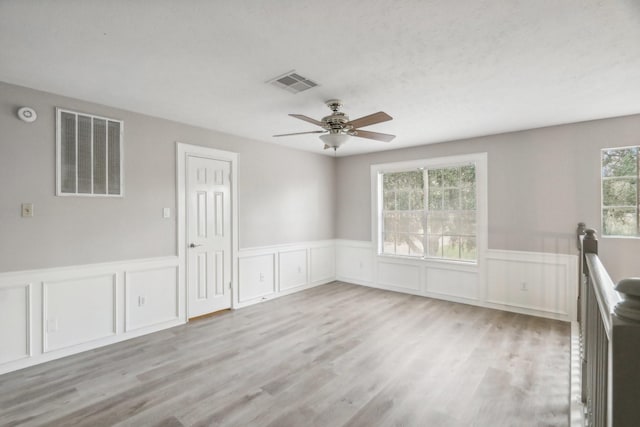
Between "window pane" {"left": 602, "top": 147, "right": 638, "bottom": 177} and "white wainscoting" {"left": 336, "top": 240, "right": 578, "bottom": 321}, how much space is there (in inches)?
45.6

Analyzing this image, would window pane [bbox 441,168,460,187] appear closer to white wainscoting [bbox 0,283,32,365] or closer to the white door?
the white door

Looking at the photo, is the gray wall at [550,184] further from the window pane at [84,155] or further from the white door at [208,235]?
the window pane at [84,155]

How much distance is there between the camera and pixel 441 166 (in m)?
5.24

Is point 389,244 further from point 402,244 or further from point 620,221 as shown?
point 620,221

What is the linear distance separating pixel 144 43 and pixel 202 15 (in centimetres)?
61

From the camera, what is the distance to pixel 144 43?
7.34ft

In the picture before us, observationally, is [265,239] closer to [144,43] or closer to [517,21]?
[144,43]

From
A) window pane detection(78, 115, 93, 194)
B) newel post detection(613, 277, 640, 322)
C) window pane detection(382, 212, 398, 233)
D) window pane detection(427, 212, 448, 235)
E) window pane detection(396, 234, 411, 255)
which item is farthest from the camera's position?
window pane detection(382, 212, 398, 233)

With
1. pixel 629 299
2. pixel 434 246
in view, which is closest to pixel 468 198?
pixel 434 246

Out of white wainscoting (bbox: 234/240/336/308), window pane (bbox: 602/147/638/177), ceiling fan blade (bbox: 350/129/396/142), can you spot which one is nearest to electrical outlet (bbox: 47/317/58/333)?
white wainscoting (bbox: 234/240/336/308)

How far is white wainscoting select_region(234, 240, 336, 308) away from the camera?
4941 mm

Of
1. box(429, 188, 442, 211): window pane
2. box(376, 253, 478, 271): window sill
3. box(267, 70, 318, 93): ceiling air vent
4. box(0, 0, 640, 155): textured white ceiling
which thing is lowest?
box(376, 253, 478, 271): window sill

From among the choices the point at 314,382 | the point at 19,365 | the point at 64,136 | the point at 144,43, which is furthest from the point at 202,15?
the point at 19,365

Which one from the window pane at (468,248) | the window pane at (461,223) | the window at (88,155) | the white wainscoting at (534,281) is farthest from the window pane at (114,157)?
the white wainscoting at (534,281)
